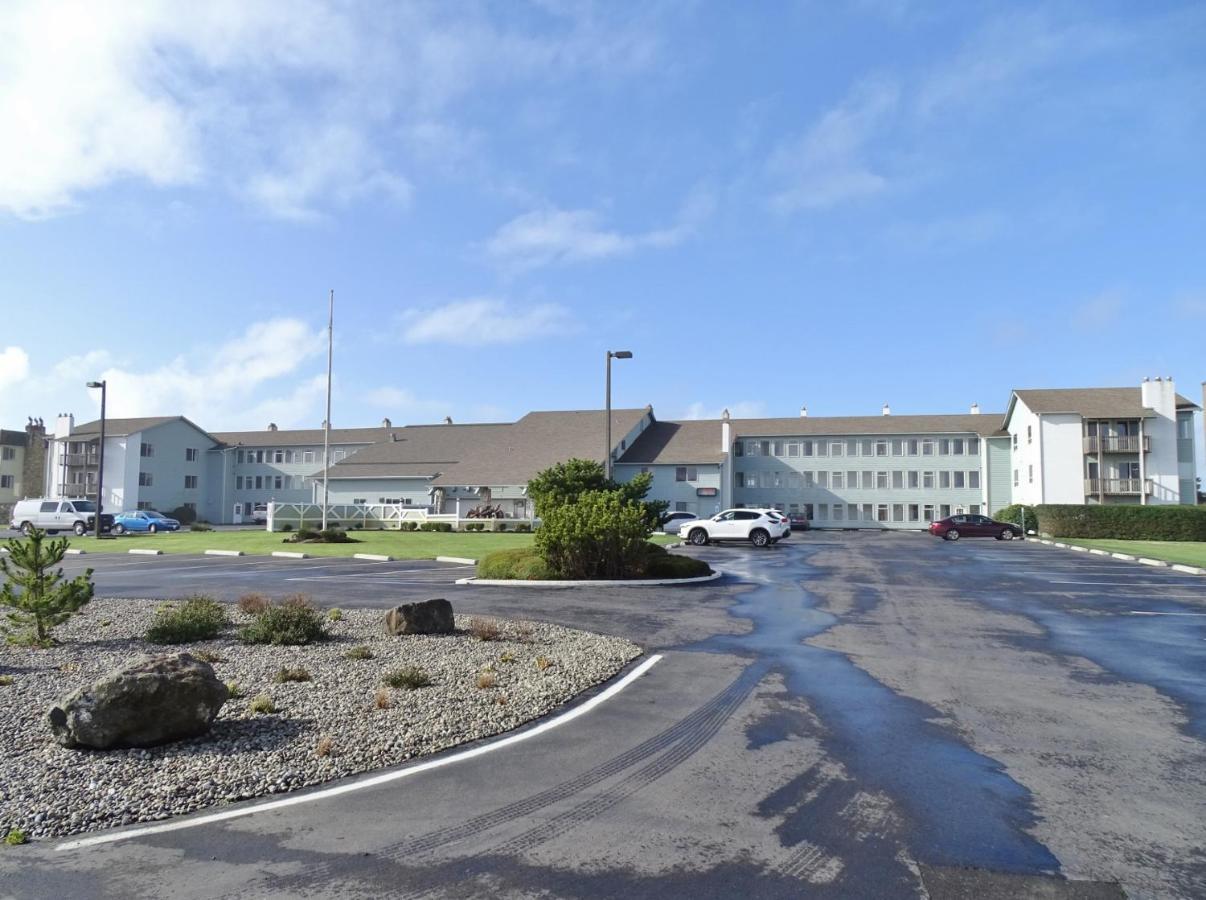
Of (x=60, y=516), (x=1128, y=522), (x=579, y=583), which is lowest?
(x=579, y=583)

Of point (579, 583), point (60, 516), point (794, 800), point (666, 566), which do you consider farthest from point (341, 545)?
point (794, 800)

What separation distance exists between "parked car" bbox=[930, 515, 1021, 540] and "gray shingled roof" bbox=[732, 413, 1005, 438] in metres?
21.9

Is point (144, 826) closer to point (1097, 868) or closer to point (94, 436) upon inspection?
point (1097, 868)

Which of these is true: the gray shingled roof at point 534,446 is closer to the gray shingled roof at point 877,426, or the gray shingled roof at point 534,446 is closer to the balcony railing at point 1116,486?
the gray shingled roof at point 877,426

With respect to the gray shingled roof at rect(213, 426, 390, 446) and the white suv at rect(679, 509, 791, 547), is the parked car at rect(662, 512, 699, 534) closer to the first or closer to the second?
the white suv at rect(679, 509, 791, 547)

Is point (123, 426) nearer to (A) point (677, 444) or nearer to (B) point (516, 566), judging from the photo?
(A) point (677, 444)

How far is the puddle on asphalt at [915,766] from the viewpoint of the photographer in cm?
444

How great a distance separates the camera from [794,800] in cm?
514

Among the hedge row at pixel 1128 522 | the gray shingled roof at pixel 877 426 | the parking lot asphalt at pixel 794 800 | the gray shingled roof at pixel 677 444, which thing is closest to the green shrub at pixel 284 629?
the parking lot asphalt at pixel 794 800

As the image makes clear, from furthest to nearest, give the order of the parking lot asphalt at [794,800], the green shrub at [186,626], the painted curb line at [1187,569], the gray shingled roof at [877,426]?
the gray shingled roof at [877,426] < the painted curb line at [1187,569] < the green shrub at [186,626] < the parking lot asphalt at [794,800]

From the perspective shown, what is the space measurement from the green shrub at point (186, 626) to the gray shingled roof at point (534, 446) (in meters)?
42.2

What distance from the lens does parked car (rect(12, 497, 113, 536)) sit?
156 ft

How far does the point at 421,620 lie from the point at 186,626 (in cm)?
309

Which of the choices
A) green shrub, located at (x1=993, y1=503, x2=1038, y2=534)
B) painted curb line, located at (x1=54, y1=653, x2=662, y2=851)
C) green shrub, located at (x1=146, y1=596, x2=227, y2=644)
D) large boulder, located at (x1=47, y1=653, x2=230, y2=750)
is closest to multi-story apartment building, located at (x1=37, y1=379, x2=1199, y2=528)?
green shrub, located at (x1=993, y1=503, x2=1038, y2=534)
